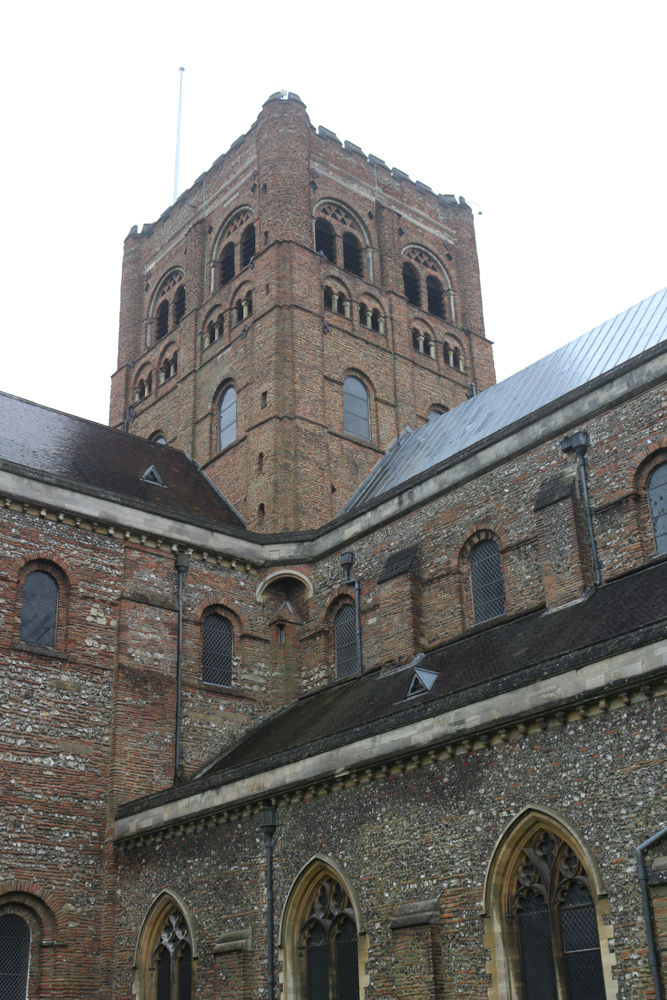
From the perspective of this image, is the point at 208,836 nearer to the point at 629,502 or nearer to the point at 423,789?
the point at 423,789

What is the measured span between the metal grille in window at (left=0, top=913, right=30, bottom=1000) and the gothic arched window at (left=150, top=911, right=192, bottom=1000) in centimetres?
249

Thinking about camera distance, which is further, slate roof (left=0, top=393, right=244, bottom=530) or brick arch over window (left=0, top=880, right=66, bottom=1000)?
slate roof (left=0, top=393, right=244, bottom=530)

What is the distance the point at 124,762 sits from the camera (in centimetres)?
2328

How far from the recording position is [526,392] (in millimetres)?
27375

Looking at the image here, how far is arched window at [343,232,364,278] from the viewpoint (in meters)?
38.0

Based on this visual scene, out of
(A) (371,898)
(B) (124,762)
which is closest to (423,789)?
(A) (371,898)

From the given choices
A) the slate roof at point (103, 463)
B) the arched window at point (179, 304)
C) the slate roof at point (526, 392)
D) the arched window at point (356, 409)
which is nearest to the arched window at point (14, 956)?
the slate roof at point (103, 463)

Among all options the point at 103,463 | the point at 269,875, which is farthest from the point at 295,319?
the point at 269,875

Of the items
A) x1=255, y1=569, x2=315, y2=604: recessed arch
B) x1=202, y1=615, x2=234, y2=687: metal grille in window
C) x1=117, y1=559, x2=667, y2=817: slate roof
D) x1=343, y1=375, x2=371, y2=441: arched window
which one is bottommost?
x1=117, y1=559, x2=667, y2=817: slate roof

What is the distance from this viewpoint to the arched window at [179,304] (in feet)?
130

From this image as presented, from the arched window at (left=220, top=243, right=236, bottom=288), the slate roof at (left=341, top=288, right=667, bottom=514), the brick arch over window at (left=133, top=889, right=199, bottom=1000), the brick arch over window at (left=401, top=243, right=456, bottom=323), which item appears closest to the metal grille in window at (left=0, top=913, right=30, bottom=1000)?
the brick arch over window at (left=133, top=889, right=199, bottom=1000)

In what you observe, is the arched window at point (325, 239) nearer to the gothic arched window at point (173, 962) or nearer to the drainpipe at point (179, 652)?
the drainpipe at point (179, 652)

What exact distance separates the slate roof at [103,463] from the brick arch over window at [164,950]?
9.32 metres

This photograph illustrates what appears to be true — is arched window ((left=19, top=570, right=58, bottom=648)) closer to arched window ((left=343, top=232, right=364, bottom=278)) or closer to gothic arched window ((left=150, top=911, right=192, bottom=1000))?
gothic arched window ((left=150, top=911, right=192, bottom=1000))
